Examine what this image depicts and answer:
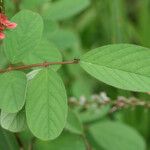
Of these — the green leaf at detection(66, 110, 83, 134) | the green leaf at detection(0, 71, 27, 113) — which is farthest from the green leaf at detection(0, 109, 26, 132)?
the green leaf at detection(66, 110, 83, 134)

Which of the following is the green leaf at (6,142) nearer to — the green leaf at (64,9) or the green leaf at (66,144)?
the green leaf at (66,144)

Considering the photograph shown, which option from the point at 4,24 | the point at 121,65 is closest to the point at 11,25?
the point at 4,24

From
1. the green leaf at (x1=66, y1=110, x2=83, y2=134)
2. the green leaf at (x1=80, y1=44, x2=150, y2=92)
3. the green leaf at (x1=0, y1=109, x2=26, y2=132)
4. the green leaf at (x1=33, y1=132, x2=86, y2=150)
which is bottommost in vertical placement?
the green leaf at (x1=33, y1=132, x2=86, y2=150)

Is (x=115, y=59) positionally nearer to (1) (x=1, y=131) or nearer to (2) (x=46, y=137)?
(2) (x=46, y=137)

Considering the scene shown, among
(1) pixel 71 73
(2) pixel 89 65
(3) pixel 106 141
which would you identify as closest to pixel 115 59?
(2) pixel 89 65

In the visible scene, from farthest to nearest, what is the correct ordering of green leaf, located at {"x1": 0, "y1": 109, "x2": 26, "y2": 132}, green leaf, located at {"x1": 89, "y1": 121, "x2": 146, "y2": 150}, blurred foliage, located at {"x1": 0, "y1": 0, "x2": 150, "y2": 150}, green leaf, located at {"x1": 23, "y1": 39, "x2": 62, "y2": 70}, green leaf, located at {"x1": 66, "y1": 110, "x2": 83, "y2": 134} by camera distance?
green leaf, located at {"x1": 89, "y1": 121, "x2": 146, "y2": 150} → blurred foliage, located at {"x1": 0, "y1": 0, "x2": 150, "y2": 150} → green leaf, located at {"x1": 66, "y1": 110, "x2": 83, "y2": 134} → green leaf, located at {"x1": 23, "y1": 39, "x2": 62, "y2": 70} → green leaf, located at {"x1": 0, "y1": 109, "x2": 26, "y2": 132}

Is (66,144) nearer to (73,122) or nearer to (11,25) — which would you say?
(73,122)

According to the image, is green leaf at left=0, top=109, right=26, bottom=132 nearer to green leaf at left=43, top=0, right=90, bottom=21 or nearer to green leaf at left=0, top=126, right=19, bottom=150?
green leaf at left=0, top=126, right=19, bottom=150

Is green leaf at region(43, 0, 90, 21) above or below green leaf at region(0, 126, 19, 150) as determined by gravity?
above
